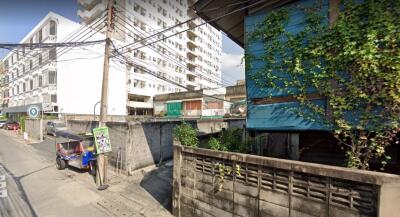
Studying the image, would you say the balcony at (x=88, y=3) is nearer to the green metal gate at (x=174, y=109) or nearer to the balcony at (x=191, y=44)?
the balcony at (x=191, y=44)

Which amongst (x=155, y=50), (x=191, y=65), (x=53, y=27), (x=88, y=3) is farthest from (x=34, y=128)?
(x=191, y=65)

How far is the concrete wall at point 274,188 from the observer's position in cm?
319

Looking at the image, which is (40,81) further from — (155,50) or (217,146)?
(217,146)

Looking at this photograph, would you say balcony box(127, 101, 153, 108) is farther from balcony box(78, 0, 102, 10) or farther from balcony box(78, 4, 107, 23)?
balcony box(78, 0, 102, 10)

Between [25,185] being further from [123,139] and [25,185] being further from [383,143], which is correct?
[383,143]

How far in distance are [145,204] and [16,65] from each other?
161 ft

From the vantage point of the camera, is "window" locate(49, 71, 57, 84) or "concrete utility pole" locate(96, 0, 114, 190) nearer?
"concrete utility pole" locate(96, 0, 114, 190)

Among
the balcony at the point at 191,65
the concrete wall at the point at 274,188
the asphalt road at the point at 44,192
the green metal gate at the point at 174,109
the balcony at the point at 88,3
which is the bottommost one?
the asphalt road at the point at 44,192

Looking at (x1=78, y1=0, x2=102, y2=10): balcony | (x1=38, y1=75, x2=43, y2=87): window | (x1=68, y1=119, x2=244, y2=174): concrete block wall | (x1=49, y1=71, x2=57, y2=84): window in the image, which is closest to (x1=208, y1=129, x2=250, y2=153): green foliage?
(x1=68, y1=119, x2=244, y2=174): concrete block wall

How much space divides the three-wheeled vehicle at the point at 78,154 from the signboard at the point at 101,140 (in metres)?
2.51

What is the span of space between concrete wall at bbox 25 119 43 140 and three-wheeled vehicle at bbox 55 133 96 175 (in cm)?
1119

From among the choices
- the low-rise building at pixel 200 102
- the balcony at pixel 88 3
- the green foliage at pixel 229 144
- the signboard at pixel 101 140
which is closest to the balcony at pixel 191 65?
the low-rise building at pixel 200 102

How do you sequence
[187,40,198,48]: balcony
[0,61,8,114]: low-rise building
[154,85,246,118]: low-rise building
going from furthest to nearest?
[187,40,198,48]: balcony < [0,61,8,114]: low-rise building < [154,85,246,118]: low-rise building

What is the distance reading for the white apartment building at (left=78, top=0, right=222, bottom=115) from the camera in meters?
35.8
